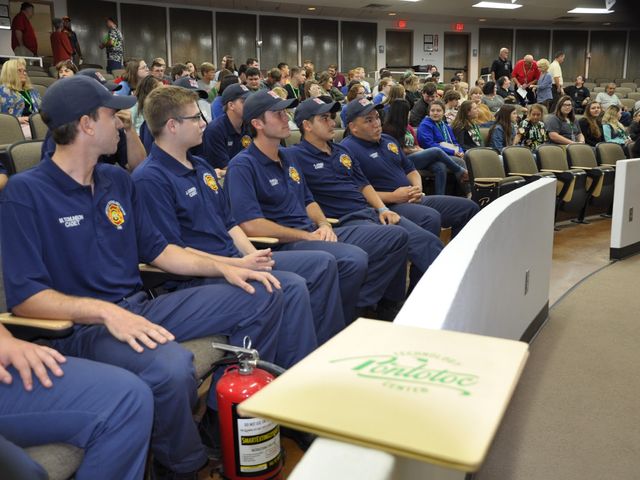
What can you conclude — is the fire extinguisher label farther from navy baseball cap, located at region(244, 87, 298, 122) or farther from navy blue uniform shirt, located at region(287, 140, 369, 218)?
navy blue uniform shirt, located at region(287, 140, 369, 218)

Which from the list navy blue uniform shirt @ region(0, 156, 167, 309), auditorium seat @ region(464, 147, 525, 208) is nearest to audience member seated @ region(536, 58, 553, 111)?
auditorium seat @ region(464, 147, 525, 208)

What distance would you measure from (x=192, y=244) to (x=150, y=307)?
484 mm

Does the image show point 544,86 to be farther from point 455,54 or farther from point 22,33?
point 22,33

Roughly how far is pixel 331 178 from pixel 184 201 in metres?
1.32

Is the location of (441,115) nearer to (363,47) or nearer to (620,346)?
(620,346)

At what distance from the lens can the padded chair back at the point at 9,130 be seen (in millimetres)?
3570

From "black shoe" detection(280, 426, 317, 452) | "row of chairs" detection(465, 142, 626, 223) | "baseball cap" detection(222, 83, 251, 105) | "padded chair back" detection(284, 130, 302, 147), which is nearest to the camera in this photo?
"black shoe" detection(280, 426, 317, 452)

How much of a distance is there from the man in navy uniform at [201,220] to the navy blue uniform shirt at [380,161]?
154 centimetres

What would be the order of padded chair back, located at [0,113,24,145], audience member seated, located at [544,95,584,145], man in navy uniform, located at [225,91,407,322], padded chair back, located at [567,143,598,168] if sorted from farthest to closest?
audience member seated, located at [544,95,584,145], padded chair back, located at [567,143,598,168], padded chair back, located at [0,113,24,145], man in navy uniform, located at [225,91,407,322]

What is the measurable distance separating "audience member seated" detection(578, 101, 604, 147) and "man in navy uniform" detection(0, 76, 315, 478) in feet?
22.2

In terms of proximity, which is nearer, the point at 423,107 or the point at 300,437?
the point at 300,437

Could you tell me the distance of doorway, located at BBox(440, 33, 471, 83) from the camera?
17.7 m

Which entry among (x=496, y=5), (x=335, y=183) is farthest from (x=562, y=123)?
(x=496, y=5)

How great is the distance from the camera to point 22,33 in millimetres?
9547
